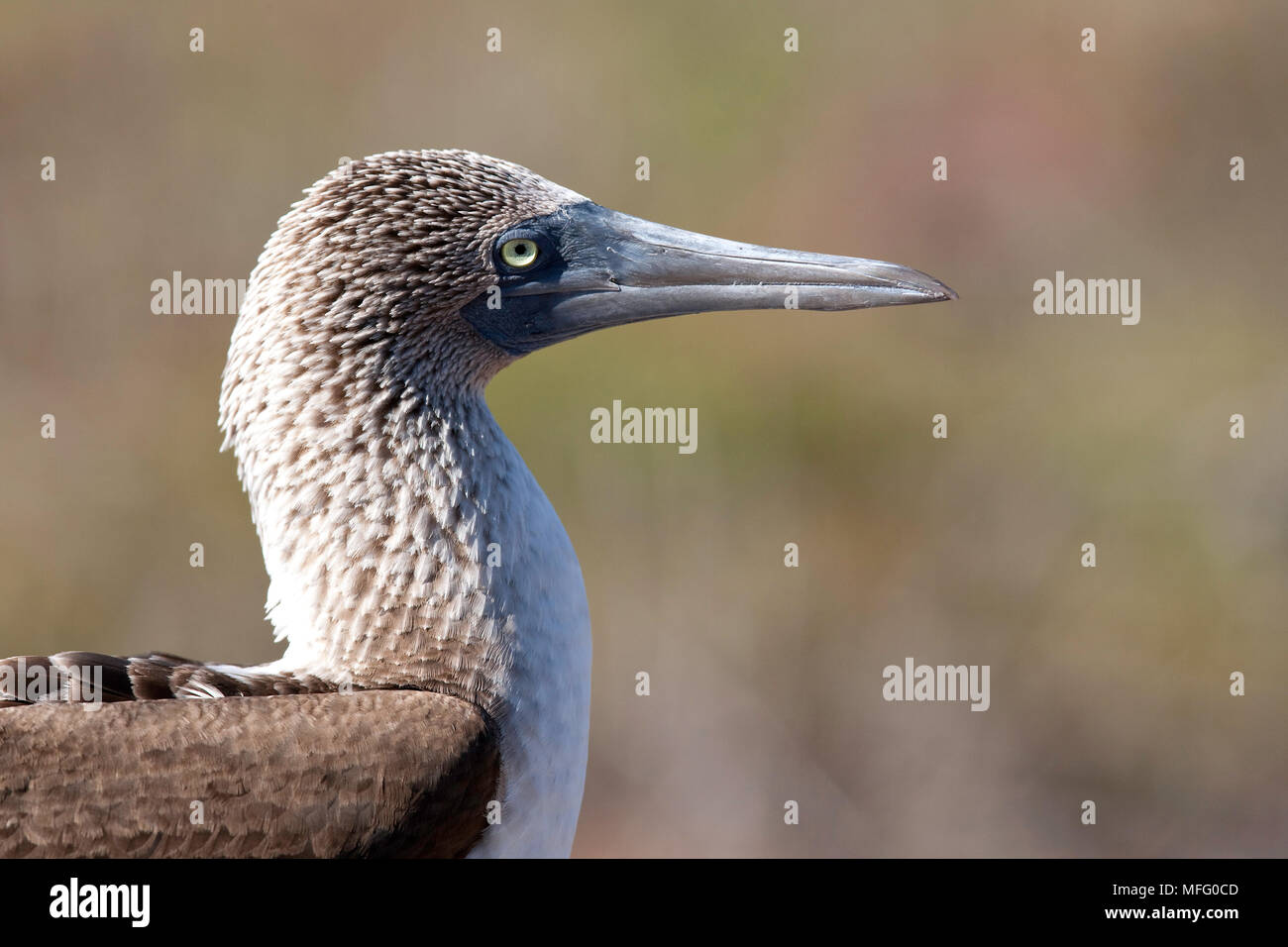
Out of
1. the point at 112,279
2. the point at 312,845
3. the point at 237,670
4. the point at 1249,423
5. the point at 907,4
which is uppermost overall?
the point at 907,4

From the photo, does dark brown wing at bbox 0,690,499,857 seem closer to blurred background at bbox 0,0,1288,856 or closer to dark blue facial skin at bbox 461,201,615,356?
dark blue facial skin at bbox 461,201,615,356

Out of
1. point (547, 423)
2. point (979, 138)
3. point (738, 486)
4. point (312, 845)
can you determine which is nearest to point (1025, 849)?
point (738, 486)

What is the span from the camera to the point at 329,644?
409 centimetres

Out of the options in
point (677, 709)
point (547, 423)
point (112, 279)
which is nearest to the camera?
point (677, 709)

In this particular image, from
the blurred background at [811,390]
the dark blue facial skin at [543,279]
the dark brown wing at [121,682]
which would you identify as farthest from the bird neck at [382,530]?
the blurred background at [811,390]

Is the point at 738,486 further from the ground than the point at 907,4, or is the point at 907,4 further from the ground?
the point at 907,4

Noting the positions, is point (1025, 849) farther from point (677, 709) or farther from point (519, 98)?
point (519, 98)

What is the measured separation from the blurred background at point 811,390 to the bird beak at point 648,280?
6.48m

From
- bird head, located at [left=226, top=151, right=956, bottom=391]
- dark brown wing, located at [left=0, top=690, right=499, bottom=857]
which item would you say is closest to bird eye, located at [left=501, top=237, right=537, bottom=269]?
bird head, located at [left=226, top=151, right=956, bottom=391]

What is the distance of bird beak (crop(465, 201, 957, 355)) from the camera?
4.38 metres

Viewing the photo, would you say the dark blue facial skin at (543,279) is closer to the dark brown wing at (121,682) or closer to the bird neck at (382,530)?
the bird neck at (382,530)

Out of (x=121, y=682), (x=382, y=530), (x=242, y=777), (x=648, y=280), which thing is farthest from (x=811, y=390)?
(x=242, y=777)

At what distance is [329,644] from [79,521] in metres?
8.50

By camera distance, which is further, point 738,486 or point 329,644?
point 738,486
